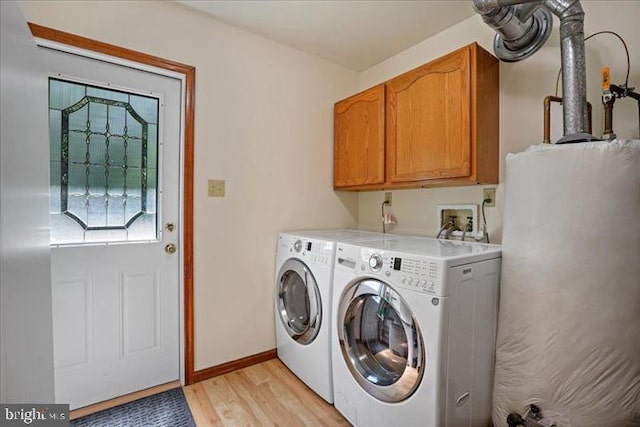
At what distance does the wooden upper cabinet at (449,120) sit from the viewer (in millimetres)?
1614

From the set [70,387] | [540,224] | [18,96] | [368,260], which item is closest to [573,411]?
[540,224]

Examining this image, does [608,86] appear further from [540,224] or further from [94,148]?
[94,148]

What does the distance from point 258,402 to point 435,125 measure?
1.92 metres

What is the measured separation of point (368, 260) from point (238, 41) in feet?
5.77

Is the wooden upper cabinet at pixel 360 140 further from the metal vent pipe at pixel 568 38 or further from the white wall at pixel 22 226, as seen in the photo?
the white wall at pixel 22 226

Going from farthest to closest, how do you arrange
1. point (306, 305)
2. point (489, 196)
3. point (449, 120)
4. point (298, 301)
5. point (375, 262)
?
point (298, 301) < point (306, 305) < point (489, 196) < point (449, 120) < point (375, 262)

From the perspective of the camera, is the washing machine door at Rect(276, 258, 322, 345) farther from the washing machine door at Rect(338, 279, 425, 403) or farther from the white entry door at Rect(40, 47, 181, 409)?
the white entry door at Rect(40, 47, 181, 409)

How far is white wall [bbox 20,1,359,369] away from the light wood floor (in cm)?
17

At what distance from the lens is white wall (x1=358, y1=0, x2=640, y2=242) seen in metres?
1.39

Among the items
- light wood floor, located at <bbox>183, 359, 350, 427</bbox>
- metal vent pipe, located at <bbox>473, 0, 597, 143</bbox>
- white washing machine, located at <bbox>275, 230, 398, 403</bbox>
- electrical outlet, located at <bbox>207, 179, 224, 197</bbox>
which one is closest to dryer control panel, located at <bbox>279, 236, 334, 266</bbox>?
white washing machine, located at <bbox>275, 230, 398, 403</bbox>

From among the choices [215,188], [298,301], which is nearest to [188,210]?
[215,188]

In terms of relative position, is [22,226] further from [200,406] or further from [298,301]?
[298,301]

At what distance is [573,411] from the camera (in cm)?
116

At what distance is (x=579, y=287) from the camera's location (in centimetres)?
115
